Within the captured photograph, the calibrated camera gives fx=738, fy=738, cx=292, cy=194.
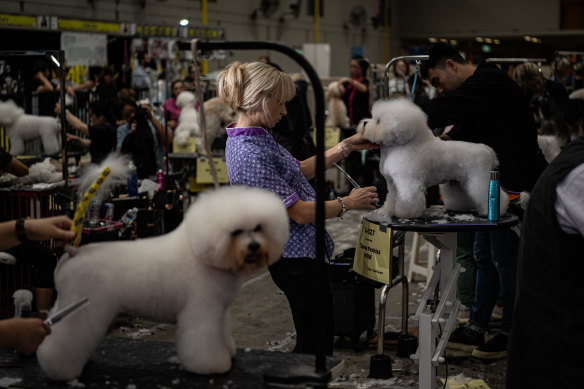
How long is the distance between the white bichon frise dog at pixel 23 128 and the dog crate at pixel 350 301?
10.5 feet

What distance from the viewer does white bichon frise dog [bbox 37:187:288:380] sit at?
172 cm

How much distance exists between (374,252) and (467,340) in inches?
51.4

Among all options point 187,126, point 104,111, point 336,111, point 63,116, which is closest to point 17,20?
point 187,126

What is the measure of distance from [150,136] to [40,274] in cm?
283

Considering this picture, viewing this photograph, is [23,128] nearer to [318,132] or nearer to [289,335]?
[289,335]

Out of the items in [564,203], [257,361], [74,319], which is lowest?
[257,361]

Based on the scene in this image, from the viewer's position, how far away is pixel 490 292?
13.7 feet

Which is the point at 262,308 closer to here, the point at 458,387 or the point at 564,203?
the point at 458,387

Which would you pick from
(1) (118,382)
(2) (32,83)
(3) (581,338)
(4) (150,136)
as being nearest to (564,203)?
(3) (581,338)

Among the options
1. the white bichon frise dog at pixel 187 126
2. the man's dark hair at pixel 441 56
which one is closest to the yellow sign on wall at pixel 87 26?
the white bichon frise dog at pixel 187 126

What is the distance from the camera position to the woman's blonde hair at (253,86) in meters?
2.61

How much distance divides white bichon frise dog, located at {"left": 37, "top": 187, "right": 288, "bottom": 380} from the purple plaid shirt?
765 mm

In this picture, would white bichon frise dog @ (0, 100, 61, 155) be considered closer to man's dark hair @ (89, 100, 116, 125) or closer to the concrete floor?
man's dark hair @ (89, 100, 116, 125)

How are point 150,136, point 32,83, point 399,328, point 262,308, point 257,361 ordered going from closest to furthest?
1. point 257,361
2. point 399,328
3. point 262,308
4. point 150,136
5. point 32,83
